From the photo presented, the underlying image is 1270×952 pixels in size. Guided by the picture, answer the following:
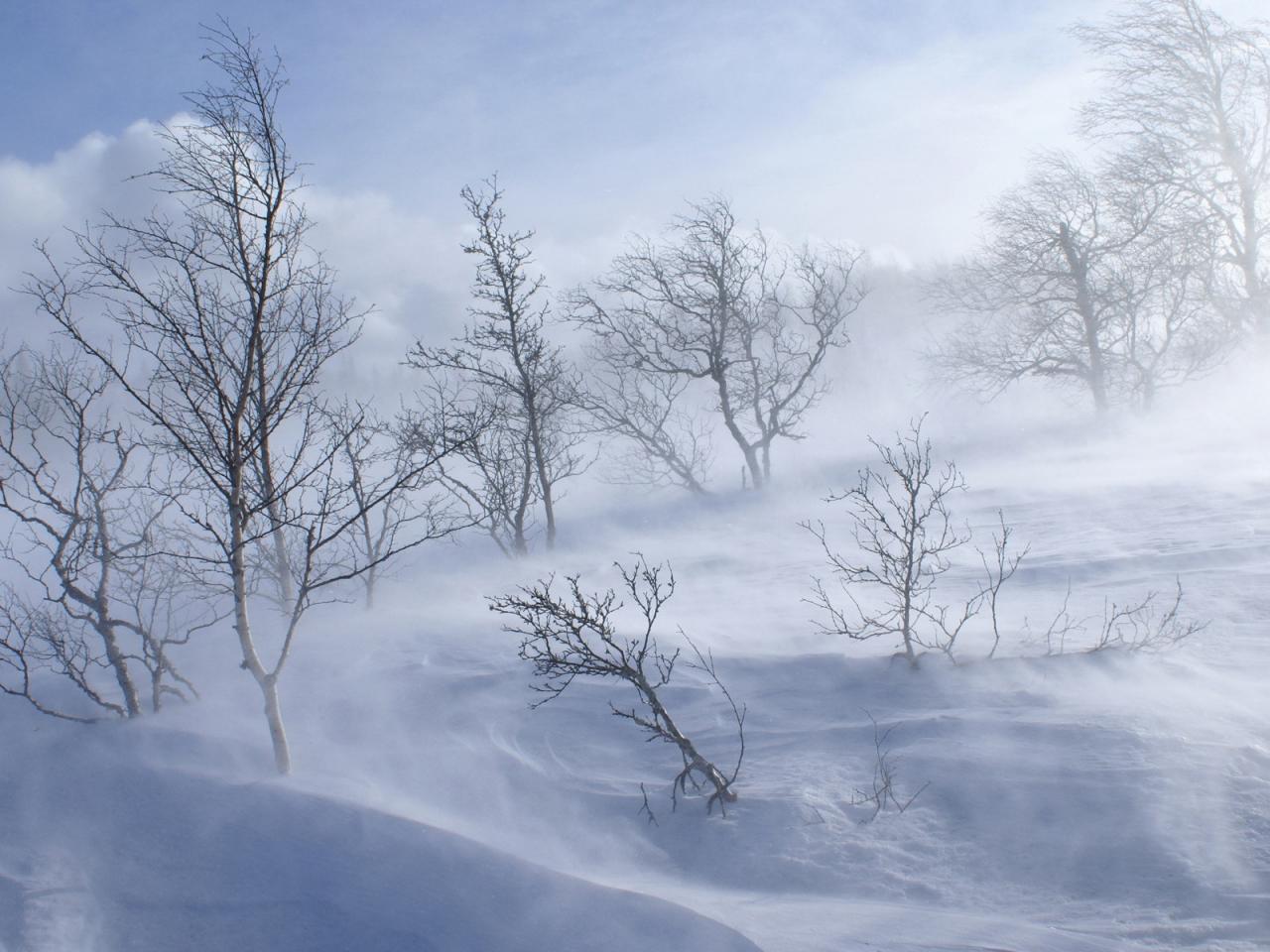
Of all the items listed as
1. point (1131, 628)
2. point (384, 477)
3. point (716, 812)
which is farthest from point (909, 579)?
point (384, 477)

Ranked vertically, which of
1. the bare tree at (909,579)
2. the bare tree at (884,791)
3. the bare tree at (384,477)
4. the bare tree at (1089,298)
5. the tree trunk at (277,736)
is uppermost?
the bare tree at (1089,298)

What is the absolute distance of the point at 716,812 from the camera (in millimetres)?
5691

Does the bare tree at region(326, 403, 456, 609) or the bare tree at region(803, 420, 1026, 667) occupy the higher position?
the bare tree at region(326, 403, 456, 609)

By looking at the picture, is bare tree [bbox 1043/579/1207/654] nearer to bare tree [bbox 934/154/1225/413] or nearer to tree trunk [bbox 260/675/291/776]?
tree trunk [bbox 260/675/291/776]

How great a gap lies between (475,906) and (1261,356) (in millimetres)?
23575

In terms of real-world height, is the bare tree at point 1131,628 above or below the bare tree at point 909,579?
below

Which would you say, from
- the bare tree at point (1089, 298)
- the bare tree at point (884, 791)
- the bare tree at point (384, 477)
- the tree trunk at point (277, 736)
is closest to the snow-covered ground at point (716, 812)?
the bare tree at point (884, 791)

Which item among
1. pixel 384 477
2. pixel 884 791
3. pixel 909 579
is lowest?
pixel 884 791

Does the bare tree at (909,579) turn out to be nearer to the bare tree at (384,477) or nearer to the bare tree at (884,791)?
the bare tree at (884,791)

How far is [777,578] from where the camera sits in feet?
38.1

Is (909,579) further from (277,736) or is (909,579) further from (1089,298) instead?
(1089,298)

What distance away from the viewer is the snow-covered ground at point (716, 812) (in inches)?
172

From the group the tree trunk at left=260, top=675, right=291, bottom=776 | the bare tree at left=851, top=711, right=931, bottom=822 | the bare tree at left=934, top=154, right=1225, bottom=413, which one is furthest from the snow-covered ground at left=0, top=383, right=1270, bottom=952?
the bare tree at left=934, top=154, right=1225, bottom=413

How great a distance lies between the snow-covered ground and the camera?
438 cm
